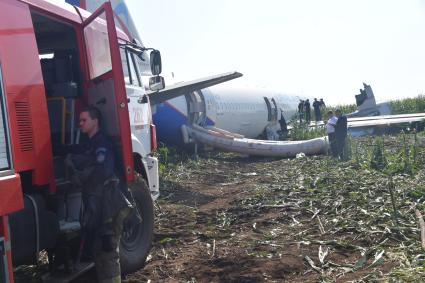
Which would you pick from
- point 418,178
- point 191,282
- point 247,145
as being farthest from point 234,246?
point 247,145

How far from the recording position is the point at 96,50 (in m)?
5.64

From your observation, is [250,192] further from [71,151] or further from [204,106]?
[204,106]

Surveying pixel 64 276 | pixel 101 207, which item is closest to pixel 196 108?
pixel 64 276

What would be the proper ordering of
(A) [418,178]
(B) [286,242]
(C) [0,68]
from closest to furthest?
1. (C) [0,68]
2. (B) [286,242]
3. (A) [418,178]

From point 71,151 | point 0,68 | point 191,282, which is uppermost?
point 0,68

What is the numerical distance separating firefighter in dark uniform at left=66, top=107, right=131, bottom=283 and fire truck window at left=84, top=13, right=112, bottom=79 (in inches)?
52.9

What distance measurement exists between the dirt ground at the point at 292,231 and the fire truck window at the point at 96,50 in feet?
7.76

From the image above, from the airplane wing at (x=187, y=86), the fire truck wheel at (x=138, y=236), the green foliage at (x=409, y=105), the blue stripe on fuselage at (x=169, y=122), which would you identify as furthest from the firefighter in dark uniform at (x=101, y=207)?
the green foliage at (x=409, y=105)

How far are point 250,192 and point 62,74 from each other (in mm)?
5913

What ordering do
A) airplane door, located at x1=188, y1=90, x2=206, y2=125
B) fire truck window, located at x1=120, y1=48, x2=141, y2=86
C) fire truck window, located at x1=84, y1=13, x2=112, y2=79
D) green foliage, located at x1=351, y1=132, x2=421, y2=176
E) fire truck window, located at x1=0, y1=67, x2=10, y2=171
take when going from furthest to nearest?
airplane door, located at x1=188, y1=90, x2=206, y2=125 → green foliage, located at x1=351, y1=132, x2=421, y2=176 → fire truck window, located at x1=120, y1=48, x2=141, y2=86 → fire truck window, located at x1=84, y1=13, x2=112, y2=79 → fire truck window, located at x1=0, y1=67, x2=10, y2=171

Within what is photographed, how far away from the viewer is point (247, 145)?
709 inches

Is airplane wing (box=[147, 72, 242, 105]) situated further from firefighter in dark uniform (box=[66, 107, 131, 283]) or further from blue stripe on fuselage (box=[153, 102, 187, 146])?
firefighter in dark uniform (box=[66, 107, 131, 283])

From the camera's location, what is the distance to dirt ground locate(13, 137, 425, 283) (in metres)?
5.29

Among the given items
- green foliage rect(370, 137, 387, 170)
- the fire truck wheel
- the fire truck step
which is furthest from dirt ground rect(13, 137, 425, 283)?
the fire truck step
